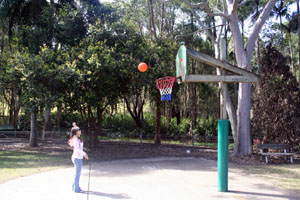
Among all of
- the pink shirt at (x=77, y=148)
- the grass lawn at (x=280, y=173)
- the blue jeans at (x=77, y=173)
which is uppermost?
the pink shirt at (x=77, y=148)

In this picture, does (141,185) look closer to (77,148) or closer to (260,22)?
(77,148)

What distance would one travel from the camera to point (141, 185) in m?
7.86

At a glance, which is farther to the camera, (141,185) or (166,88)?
(166,88)

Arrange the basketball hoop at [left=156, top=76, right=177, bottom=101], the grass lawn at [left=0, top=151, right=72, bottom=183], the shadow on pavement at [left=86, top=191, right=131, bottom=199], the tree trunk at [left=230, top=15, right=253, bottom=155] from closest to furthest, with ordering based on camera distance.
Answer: the shadow on pavement at [left=86, top=191, right=131, bottom=199], the grass lawn at [left=0, top=151, right=72, bottom=183], the basketball hoop at [left=156, top=76, right=177, bottom=101], the tree trunk at [left=230, top=15, right=253, bottom=155]

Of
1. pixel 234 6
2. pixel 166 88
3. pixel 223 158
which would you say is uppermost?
pixel 234 6

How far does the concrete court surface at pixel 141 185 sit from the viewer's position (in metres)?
6.77

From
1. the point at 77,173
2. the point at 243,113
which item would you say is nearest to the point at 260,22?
the point at 243,113

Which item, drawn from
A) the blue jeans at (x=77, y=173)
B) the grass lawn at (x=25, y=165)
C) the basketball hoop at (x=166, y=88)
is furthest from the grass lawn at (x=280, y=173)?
the grass lawn at (x=25, y=165)

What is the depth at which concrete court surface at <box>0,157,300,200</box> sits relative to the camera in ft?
22.2

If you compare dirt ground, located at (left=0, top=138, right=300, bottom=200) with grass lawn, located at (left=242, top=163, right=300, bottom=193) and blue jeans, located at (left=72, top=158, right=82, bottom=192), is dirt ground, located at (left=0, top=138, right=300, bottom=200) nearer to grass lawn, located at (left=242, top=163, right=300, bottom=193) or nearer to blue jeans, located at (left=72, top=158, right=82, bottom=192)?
blue jeans, located at (left=72, top=158, right=82, bottom=192)

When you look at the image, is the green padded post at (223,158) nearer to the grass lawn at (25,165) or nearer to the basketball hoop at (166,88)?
the basketball hoop at (166,88)

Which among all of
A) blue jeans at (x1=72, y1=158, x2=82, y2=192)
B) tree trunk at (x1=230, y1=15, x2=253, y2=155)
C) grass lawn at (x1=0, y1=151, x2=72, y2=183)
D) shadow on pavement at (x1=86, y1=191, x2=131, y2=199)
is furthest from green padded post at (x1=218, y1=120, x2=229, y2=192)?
tree trunk at (x1=230, y1=15, x2=253, y2=155)

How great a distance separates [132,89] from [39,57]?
16.0ft

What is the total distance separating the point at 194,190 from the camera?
7418mm
